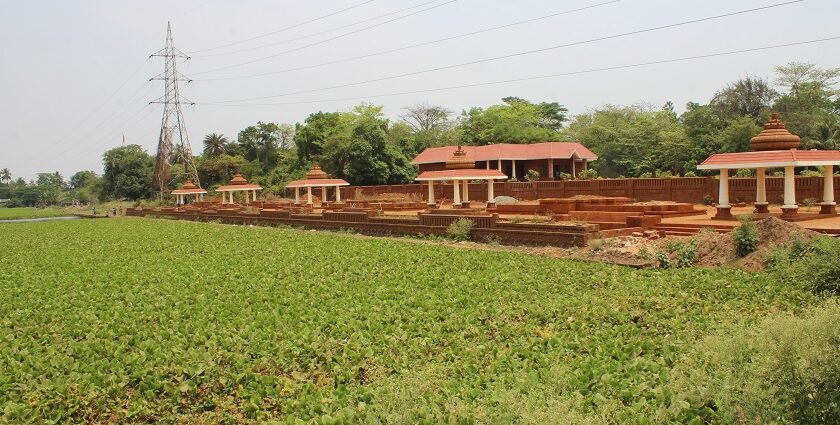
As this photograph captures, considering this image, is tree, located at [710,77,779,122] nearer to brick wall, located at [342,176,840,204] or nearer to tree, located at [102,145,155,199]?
brick wall, located at [342,176,840,204]

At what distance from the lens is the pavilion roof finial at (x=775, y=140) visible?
56.0ft

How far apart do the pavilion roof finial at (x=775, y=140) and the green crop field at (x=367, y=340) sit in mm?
7904

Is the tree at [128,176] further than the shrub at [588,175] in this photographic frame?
Yes

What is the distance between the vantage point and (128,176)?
6047 centimetres

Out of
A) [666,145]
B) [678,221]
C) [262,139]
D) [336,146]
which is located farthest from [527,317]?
[262,139]

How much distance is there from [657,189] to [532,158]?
14.9m

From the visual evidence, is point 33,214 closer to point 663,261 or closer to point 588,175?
point 588,175

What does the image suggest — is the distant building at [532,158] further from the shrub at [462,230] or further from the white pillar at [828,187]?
the white pillar at [828,187]

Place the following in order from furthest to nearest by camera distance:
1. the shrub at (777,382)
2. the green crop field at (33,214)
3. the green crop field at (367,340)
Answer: the green crop field at (33,214), the green crop field at (367,340), the shrub at (777,382)

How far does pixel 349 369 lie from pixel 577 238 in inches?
369

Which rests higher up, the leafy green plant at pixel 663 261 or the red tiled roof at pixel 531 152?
the red tiled roof at pixel 531 152

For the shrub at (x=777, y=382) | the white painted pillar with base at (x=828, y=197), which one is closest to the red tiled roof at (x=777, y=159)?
the white painted pillar with base at (x=828, y=197)

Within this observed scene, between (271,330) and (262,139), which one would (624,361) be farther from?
(262,139)

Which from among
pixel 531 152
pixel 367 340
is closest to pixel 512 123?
pixel 531 152
